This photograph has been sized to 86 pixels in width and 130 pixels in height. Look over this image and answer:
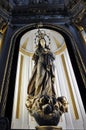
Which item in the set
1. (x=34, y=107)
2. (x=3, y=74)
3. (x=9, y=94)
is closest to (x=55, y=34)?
(x=3, y=74)

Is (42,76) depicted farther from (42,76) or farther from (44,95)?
(44,95)

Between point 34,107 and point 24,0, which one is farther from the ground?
point 24,0

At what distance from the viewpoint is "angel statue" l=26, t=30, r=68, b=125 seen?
117 inches

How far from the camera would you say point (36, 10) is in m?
7.14

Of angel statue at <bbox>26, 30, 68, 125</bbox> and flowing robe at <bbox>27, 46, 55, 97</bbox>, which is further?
flowing robe at <bbox>27, 46, 55, 97</bbox>

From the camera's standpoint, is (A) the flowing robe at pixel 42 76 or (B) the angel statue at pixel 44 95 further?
(A) the flowing robe at pixel 42 76

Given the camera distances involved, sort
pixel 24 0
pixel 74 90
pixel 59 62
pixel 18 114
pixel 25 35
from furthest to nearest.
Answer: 1. pixel 24 0
2. pixel 25 35
3. pixel 59 62
4. pixel 74 90
5. pixel 18 114

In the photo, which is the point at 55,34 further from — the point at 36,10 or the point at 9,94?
the point at 9,94

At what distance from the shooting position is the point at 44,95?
10.3 ft

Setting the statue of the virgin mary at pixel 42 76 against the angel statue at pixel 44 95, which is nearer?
the angel statue at pixel 44 95

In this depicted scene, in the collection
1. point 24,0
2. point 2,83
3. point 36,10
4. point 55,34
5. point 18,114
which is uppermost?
point 24,0

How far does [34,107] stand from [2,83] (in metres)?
1.52

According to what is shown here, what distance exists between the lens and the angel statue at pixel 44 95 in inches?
117

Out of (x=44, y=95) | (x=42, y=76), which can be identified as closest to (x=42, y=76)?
(x=42, y=76)
